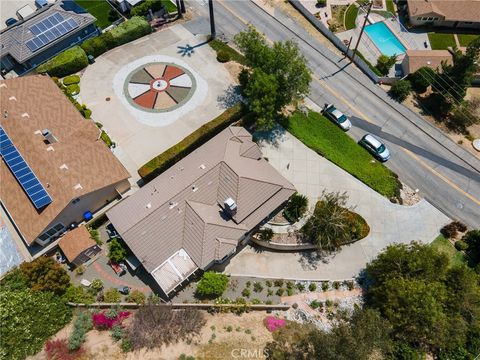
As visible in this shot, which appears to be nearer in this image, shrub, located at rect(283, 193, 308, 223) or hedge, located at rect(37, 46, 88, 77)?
shrub, located at rect(283, 193, 308, 223)

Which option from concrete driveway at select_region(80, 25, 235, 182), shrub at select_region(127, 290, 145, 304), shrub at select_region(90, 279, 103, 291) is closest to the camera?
shrub at select_region(127, 290, 145, 304)

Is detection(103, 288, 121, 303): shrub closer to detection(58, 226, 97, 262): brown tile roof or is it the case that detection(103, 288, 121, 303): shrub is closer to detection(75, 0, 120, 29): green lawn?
detection(58, 226, 97, 262): brown tile roof

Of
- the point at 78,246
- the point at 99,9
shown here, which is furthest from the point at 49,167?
the point at 99,9

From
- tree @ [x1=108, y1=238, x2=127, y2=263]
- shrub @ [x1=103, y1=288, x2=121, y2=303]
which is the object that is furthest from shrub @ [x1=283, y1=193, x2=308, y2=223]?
shrub @ [x1=103, y1=288, x2=121, y2=303]

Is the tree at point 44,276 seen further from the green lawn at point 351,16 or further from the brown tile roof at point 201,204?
the green lawn at point 351,16

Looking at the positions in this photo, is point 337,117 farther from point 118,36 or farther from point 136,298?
point 118,36

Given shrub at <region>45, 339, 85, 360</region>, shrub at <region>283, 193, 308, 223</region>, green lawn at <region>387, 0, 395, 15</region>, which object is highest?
green lawn at <region>387, 0, 395, 15</region>

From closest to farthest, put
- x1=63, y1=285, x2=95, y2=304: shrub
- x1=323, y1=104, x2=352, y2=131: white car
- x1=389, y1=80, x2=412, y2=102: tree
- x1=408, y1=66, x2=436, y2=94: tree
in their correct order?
x1=63, y1=285, x2=95, y2=304: shrub
x1=323, y1=104, x2=352, y2=131: white car
x1=389, y1=80, x2=412, y2=102: tree
x1=408, y1=66, x2=436, y2=94: tree
